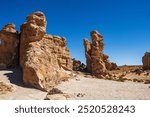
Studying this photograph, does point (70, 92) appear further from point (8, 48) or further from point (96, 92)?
point (8, 48)

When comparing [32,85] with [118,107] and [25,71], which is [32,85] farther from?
[118,107]

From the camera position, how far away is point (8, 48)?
2988 cm

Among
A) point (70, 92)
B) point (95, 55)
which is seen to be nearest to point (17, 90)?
point (70, 92)

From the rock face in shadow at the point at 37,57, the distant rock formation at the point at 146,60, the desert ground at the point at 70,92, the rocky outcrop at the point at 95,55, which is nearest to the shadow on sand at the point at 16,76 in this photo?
the desert ground at the point at 70,92

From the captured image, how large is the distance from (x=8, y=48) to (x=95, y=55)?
16269 mm

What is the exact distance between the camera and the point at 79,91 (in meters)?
23.1

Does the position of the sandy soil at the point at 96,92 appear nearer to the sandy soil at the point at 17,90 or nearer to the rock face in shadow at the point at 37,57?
the rock face in shadow at the point at 37,57

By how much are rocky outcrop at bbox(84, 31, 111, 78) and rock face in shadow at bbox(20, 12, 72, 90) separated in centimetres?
1092

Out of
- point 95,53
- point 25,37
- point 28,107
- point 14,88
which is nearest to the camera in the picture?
point 28,107

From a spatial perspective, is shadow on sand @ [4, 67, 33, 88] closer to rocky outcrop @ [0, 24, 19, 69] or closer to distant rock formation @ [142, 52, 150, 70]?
rocky outcrop @ [0, 24, 19, 69]

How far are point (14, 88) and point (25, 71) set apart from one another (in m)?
2.21

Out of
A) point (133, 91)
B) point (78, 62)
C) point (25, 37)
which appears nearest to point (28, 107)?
point (133, 91)

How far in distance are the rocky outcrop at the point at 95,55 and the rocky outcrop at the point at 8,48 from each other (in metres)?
14.3

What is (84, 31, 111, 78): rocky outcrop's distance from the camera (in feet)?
133
